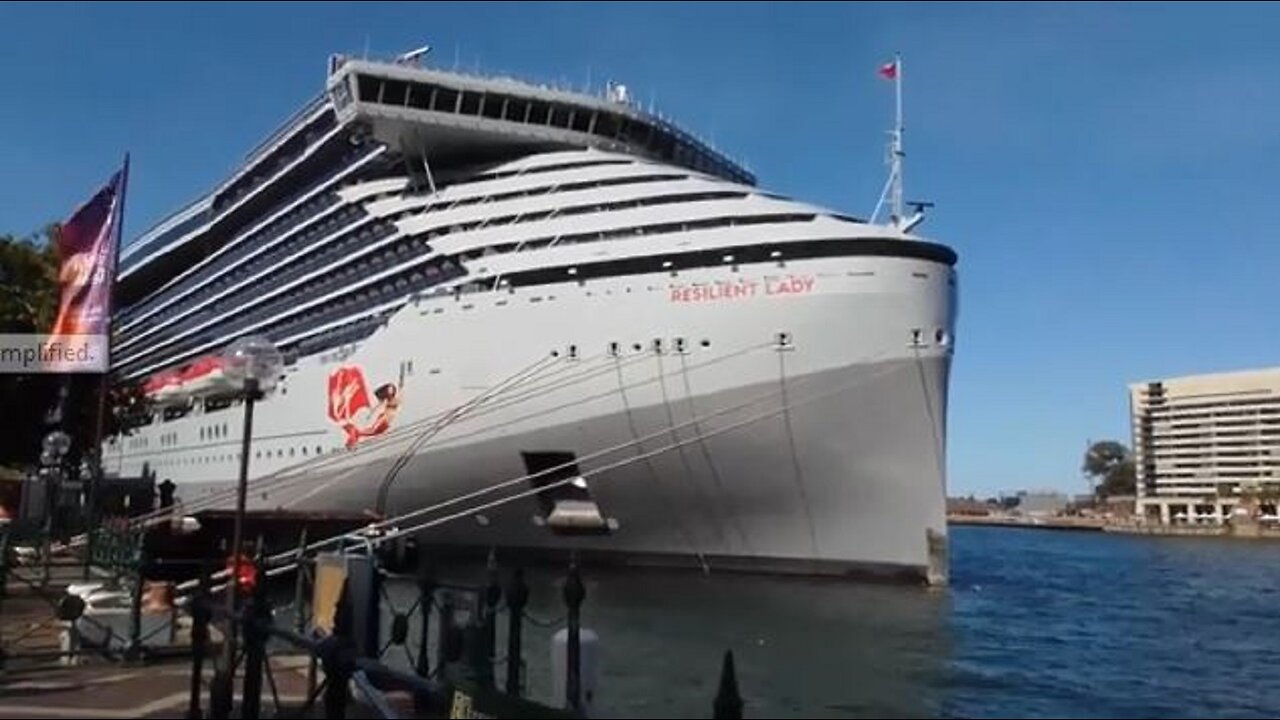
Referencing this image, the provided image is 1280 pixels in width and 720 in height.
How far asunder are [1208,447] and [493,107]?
153246mm

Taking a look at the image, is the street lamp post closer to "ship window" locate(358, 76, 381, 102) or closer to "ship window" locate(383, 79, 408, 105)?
"ship window" locate(358, 76, 381, 102)

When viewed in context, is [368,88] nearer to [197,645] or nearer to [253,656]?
[197,645]

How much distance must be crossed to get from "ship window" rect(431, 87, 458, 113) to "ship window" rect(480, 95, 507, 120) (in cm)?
106

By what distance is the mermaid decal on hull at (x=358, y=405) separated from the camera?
1412 inches

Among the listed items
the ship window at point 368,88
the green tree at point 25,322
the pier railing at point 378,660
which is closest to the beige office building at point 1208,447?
the ship window at point 368,88

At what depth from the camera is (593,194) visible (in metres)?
36.7

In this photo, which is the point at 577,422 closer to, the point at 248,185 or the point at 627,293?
the point at 627,293

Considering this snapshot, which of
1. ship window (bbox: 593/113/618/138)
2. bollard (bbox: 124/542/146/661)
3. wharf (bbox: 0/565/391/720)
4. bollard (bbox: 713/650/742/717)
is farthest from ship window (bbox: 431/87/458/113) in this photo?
bollard (bbox: 713/650/742/717)

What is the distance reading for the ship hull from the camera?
3078cm

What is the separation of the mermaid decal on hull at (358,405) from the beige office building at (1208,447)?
143 m

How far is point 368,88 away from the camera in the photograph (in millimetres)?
42062

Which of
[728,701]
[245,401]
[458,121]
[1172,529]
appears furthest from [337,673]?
[1172,529]

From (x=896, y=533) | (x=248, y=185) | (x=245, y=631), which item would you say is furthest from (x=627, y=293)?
(x=248, y=185)

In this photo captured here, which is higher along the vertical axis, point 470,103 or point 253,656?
point 470,103
